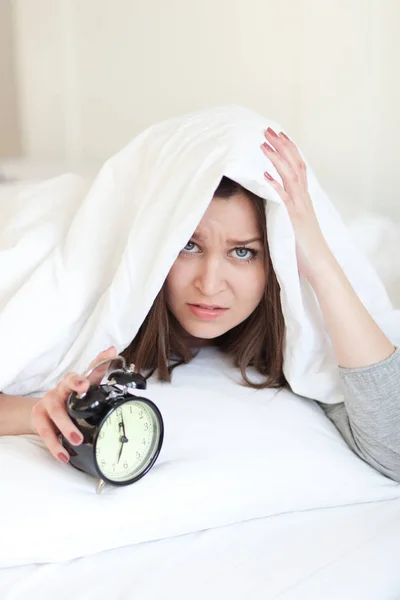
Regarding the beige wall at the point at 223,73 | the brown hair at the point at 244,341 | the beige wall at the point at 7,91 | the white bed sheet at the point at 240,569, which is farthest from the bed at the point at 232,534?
the beige wall at the point at 7,91

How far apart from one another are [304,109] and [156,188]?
0.72m

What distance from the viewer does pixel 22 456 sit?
95cm

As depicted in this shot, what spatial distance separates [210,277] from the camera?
1104 millimetres

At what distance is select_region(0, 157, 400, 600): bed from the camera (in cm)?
80

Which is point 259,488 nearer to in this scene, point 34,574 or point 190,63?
point 34,574

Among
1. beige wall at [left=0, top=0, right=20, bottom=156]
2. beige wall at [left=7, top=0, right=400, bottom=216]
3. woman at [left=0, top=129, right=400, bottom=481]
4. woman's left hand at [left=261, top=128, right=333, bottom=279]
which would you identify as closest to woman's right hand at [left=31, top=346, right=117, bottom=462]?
woman at [left=0, top=129, right=400, bottom=481]

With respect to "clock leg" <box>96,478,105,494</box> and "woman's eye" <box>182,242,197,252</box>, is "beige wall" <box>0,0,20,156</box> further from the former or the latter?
"clock leg" <box>96,478,105,494</box>

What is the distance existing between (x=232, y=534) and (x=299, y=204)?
489 mm

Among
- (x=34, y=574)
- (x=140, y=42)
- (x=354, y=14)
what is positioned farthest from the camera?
(x=140, y=42)

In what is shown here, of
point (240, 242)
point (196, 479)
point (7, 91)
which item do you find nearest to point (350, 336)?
point (240, 242)

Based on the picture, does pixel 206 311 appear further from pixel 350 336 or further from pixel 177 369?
pixel 350 336

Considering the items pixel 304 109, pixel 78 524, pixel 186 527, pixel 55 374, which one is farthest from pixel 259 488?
pixel 304 109

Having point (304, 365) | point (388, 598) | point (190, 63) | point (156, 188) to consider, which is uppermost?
point (190, 63)

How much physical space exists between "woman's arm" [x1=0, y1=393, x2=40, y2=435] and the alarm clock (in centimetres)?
14
